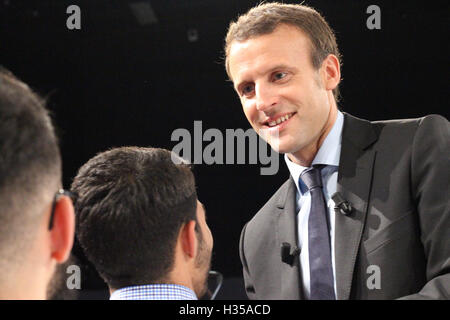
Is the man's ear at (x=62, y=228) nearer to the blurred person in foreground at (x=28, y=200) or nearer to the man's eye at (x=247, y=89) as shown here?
the blurred person in foreground at (x=28, y=200)

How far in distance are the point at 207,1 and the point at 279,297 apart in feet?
3.46

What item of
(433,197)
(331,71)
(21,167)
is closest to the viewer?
(21,167)

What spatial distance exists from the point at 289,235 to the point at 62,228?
0.84m

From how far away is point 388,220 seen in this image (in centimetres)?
136

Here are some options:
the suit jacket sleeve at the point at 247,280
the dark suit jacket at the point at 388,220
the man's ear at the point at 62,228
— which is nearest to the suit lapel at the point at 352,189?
the dark suit jacket at the point at 388,220

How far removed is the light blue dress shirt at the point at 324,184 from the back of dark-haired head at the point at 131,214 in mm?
361

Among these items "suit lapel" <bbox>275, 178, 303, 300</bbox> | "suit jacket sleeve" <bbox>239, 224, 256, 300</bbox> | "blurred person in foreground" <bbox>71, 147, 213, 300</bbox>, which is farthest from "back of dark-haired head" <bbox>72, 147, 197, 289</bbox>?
"suit jacket sleeve" <bbox>239, 224, 256, 300</bbox>

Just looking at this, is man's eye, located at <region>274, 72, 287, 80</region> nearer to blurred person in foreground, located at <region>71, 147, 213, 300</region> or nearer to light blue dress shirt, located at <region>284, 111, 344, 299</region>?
light blue dress shirt, located at <region>284, 111, 344, 299</region>

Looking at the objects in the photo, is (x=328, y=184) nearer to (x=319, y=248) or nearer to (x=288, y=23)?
(x=319, y=248)

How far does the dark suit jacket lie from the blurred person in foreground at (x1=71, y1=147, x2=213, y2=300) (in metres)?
0.35

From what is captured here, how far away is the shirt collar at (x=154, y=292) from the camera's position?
3.81ft

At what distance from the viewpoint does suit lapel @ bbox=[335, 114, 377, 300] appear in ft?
4.42

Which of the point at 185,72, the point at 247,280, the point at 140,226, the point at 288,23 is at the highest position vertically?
the point at 288,23

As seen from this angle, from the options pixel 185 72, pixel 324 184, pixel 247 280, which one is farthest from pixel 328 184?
pixel 185 72
